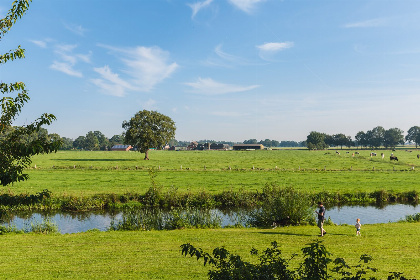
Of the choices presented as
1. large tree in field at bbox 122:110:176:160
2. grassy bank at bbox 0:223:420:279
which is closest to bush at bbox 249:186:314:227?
grassy bank at bbox 0:223:420:279

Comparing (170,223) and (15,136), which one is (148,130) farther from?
(15,136)

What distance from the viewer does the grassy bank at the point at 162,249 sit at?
1273 centimetres

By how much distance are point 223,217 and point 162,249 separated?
12.8m

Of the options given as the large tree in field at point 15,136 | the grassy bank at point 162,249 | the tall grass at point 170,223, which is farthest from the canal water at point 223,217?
the large tree in field at point 15,136

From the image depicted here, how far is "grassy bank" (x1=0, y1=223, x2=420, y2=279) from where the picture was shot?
41.8 ft

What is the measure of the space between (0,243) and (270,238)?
14.9 meters

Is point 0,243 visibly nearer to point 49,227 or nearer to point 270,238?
point 49,227

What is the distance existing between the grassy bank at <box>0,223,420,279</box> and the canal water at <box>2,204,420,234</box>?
611cm

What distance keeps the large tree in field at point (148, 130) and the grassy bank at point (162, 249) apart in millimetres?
63760

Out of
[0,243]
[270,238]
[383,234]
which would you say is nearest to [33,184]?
[0,243]

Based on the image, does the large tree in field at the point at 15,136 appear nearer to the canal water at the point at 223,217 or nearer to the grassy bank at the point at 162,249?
the grassy bank at the point at 162,249

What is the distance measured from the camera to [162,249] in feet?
51.0

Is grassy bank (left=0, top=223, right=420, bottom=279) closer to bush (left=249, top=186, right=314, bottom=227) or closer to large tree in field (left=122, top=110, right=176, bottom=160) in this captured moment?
bush (left=249, top=186, right=314, bottom=227)

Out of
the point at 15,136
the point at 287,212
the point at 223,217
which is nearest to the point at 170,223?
the point at 223,217
